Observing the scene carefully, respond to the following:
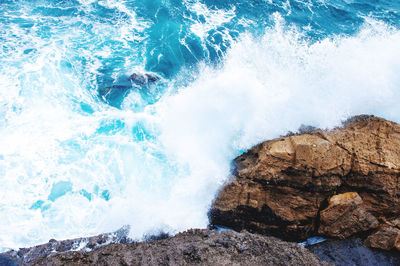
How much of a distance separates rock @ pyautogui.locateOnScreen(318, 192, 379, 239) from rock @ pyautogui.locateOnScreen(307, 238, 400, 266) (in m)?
0.25

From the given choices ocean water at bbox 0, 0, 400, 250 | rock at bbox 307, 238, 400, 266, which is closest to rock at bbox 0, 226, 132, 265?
ocean water at bbox 0, 0, 400, 250

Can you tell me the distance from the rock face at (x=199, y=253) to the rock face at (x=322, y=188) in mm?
829

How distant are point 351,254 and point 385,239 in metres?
1.03

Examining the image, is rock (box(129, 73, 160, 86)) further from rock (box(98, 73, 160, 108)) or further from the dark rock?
the dark rock

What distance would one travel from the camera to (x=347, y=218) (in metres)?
6.75

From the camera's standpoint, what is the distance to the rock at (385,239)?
21.4ft

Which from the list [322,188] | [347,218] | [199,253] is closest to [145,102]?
[199,253]

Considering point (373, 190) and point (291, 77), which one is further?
point (291, 77)

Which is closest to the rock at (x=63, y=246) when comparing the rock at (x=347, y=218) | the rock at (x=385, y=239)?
the rock at (x=347, y=218)

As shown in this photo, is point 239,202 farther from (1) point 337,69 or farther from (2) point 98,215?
(1) point 337,69

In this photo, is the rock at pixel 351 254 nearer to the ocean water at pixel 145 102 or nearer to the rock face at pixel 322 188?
the rock face at pixel 322 188

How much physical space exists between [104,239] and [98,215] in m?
1.03

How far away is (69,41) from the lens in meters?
12.6

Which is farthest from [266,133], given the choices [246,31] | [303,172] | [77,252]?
[246,31]
